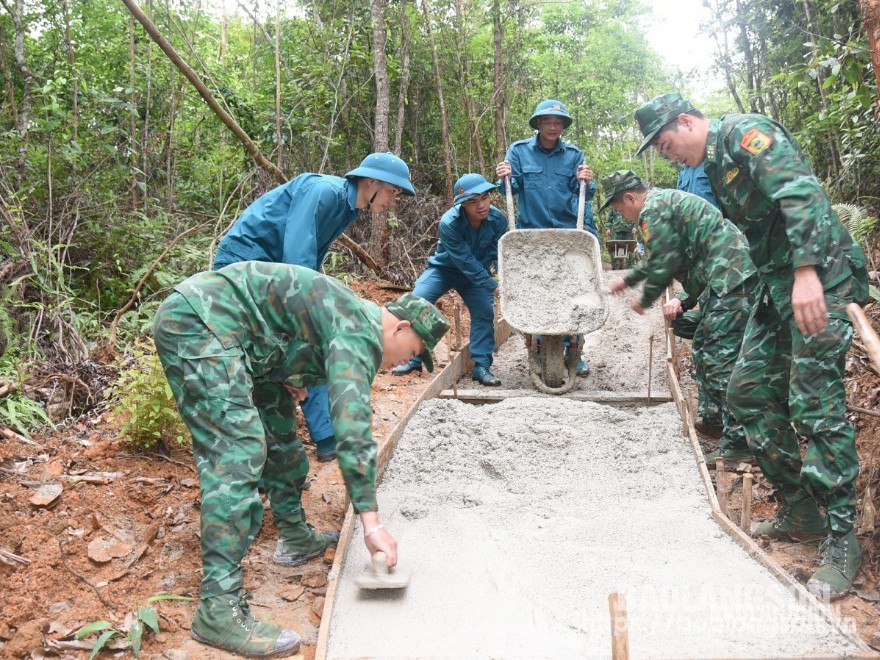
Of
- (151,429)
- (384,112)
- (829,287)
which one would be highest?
(384,112)

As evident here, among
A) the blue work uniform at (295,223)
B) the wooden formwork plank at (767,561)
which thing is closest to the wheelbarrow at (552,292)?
the wooden formwork plank at (767,561)

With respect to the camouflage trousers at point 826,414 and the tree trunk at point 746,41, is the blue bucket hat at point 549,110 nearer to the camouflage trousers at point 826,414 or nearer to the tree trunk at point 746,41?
the camouflage trousers at point 826,414

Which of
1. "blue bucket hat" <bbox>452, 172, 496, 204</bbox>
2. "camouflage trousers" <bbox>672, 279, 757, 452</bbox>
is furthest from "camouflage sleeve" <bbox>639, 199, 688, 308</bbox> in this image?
"blue bucket hat" <bbox>452, 172, 496, 204</bbox>

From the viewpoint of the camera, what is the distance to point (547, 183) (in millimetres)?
6066

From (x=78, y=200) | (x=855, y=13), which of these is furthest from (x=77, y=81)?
(x=855, y=13)

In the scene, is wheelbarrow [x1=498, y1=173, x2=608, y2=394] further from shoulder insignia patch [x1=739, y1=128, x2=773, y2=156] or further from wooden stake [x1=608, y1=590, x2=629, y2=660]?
wooden stake [x1=608, y1=590, x2=629, y2=660]

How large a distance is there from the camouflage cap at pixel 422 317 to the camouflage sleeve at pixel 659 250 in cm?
185

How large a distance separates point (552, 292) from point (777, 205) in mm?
3046

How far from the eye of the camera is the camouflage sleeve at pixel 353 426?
2.09 metres

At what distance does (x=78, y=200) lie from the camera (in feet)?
19.6

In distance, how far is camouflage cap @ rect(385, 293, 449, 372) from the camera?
2426mm

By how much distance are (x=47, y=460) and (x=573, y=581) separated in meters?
2.66

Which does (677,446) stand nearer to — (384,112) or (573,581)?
(573,581)

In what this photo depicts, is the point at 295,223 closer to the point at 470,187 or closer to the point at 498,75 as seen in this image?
the point at 470,187
